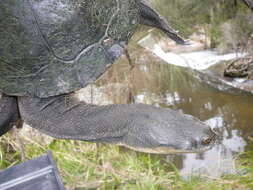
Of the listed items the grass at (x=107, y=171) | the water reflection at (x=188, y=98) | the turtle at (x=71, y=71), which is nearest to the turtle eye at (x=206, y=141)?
the turtle at (x=71, y=71)

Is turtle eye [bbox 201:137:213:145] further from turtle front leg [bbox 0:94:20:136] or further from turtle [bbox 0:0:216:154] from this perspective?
turtle front leg [bbox 0:94:20:136]

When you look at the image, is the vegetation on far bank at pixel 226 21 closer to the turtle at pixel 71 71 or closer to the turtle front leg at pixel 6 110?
the turtle at pixel 71 71

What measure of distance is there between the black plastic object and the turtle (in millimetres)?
262

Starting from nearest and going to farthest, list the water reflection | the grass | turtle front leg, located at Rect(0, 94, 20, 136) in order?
turtle front leg, located at Rect(0, 94, 20, 136), the grass, the water reflection

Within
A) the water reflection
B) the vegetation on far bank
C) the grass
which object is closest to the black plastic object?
the grass

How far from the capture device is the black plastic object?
3.11 feet

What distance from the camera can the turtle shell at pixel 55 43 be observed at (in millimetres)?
676

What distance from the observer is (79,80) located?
73 centimetres

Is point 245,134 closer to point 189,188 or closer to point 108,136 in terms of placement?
point 189,188

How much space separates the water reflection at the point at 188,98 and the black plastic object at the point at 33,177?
191 centimetres

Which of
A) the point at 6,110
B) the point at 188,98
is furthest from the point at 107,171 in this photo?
the point at 188,98

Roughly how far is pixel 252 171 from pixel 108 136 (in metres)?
1.85

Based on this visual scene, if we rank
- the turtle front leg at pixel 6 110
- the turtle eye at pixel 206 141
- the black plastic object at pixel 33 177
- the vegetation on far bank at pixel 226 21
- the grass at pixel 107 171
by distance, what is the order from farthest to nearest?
the vegetation on far bank at pixel 226 21
the grass at pixel 107 171
the black plastic object at pixel 33 177
the turtle front leg at pixel 6 110
the turtle eye at pixel 206 141

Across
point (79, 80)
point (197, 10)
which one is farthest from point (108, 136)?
point (197, 10)
